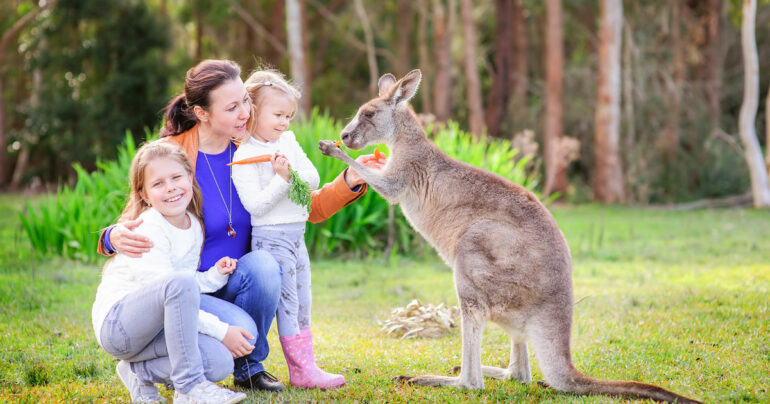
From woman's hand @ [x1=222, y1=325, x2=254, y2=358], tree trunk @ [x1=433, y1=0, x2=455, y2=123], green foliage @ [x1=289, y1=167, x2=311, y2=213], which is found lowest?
woman's hand @ [x1=222, y1=325, x2=254, y2=358]

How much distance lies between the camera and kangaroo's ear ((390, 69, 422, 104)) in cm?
420

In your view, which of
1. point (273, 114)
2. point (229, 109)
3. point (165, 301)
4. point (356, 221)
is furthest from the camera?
point (356, 221)

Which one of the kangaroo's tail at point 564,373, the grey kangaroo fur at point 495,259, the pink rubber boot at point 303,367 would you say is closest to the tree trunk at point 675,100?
the grey kangaroo fur at point 495,259

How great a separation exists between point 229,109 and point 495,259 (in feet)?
5.19

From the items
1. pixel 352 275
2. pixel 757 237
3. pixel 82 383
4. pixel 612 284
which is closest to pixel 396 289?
pixel 352 275

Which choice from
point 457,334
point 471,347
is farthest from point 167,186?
point 457,334

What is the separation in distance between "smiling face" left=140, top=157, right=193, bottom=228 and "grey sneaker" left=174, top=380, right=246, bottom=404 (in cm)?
81

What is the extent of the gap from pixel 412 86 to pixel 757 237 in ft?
23.6

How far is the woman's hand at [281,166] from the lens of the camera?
142 inches

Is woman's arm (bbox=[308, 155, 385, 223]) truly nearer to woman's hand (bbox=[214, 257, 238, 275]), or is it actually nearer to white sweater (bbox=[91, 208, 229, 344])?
woman's hand (bbox=[214, 257, 238, 275])

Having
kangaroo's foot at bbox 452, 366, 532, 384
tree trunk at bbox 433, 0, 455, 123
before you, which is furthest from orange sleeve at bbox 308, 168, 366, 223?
tree trunk at bbox 433, 0, 455, 123

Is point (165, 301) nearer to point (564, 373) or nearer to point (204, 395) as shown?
point (204, 395)

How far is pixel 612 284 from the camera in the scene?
6.99m

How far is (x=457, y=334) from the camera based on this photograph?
518cm
